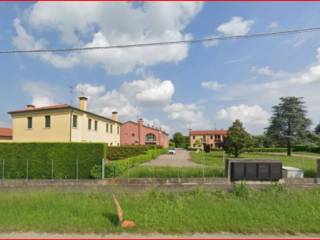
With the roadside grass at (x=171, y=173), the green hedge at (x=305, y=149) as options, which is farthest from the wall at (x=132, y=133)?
the roadside grass at (x=171, y=173)

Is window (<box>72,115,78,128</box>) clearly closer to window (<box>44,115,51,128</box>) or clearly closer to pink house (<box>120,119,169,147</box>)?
window (<box>44,115,51,128</box>)

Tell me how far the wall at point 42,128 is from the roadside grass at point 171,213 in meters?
17.1

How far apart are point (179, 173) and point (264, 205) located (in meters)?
6.35

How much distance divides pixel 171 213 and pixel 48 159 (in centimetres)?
1056

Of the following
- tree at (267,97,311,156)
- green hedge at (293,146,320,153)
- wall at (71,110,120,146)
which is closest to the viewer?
wall at (71,110,120,146)

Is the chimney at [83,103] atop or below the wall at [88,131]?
atop

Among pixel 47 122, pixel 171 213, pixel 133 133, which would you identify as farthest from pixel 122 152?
pixel 133 133

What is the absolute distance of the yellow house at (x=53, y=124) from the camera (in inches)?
1003

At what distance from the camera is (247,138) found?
1247 inches

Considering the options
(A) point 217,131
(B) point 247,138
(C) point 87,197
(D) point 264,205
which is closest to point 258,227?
(D) point 264,205

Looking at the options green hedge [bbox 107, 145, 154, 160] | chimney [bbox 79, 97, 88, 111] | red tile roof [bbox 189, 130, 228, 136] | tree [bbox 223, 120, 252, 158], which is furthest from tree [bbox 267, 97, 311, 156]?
red tile roof [bbox 189, 130, 228, 136]

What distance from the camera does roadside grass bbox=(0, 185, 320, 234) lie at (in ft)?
19.2

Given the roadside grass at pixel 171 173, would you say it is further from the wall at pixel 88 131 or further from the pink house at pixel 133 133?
the pink house at pixel 133 133

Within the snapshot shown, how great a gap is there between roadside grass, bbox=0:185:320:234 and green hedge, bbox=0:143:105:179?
18.4 feet
